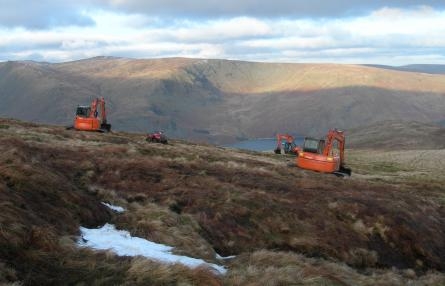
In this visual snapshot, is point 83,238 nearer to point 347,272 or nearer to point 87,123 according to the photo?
point 347,272

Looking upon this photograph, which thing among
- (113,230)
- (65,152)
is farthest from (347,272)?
(65,152)

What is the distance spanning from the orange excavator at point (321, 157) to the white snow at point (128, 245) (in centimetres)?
3187

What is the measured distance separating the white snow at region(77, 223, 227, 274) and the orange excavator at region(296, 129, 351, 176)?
31.9 metres

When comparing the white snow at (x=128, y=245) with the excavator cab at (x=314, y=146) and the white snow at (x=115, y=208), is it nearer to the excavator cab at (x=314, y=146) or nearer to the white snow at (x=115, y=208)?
the white snow at (x=115, y=208)

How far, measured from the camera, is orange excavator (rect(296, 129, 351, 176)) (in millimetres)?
46000

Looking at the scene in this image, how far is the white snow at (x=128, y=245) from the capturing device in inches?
536

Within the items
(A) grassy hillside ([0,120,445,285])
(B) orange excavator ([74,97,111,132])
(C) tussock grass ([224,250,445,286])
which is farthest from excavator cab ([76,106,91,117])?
(C) tussock grass ([224,250,445,286])

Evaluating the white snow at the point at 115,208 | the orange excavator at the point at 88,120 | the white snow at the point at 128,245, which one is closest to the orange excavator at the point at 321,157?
the orange excavator at the point at 88,120

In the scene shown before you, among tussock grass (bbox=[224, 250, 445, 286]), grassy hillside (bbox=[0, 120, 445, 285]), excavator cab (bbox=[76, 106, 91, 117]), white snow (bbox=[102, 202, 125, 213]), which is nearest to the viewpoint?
grassy hillside (bbox=[0, 120, 445, 285])

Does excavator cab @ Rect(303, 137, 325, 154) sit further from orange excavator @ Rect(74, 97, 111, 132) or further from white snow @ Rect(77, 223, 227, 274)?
white snow @ Rect(77, 223, 227, 274)

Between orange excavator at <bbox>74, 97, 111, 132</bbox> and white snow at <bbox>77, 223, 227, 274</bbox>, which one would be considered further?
orange excavator at <bbox>74, 97, 111, 132</bbox>

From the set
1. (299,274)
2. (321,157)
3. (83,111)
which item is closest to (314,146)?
(321,157)

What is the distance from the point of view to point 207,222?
20078 millimetres

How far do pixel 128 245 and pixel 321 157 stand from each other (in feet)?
109
